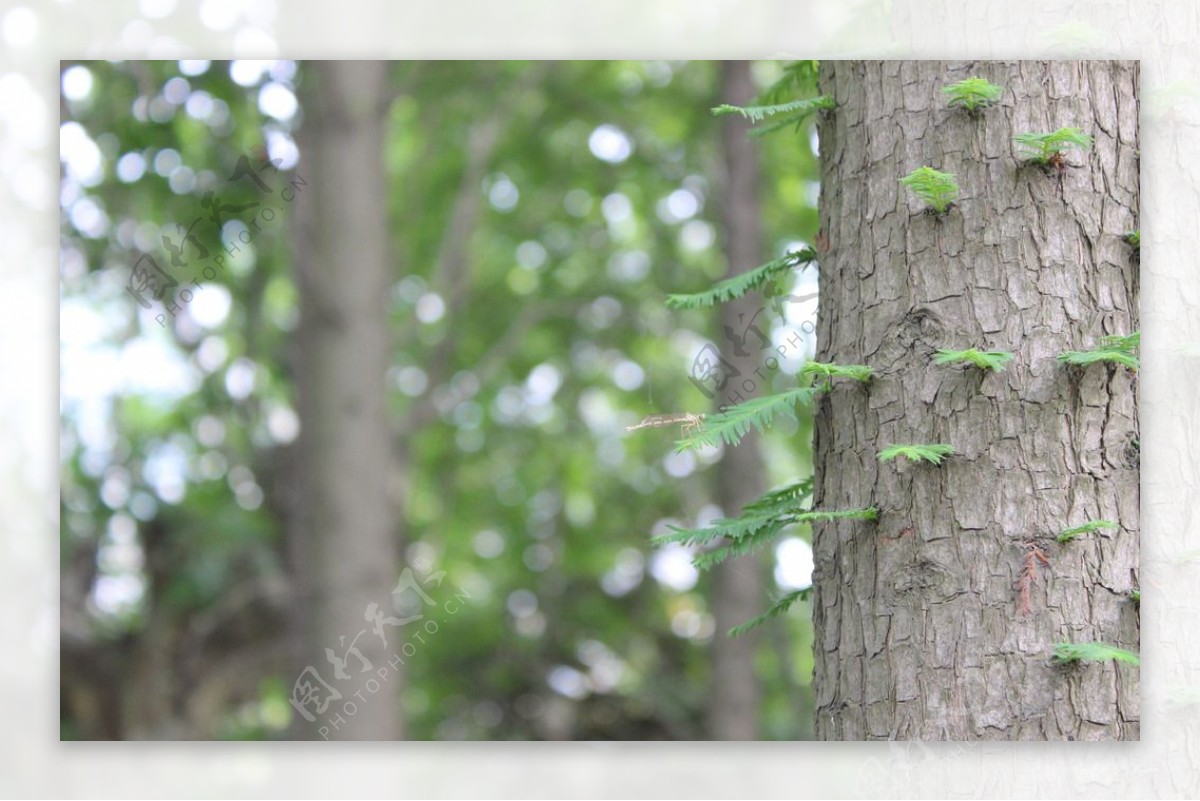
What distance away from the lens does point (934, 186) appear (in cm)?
115

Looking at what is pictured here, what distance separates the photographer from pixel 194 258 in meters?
2.51

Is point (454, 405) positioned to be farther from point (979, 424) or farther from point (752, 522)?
point (979, 424)

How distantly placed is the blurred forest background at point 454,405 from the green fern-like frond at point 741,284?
942 mm

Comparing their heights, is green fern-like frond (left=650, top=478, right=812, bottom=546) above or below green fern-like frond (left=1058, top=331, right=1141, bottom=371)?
below

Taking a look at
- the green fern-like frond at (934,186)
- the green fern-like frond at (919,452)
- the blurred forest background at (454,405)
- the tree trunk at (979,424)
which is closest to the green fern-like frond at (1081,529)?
the tree trunk at (979,424)

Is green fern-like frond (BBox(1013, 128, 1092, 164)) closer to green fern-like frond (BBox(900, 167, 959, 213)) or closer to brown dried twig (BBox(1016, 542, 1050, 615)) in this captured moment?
green fern-like frond (BBox(900, 167, 959, 213))

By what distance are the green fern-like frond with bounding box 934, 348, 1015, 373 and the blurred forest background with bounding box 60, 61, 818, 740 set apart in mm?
1040

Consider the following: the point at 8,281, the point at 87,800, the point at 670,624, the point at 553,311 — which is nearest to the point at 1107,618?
the point at 87,800

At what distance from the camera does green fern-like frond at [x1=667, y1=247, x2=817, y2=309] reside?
128cm

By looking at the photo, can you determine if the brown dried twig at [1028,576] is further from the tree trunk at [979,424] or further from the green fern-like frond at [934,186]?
the green fern-like frond at [934,186]

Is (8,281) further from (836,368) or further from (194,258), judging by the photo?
(836,368)

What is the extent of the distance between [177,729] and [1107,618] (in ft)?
10.5

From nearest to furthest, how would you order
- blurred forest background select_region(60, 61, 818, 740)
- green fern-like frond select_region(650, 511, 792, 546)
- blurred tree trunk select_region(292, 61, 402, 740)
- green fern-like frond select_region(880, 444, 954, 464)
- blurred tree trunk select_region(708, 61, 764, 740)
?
green fern-like frond select_region(880, 444, 954, 464)
green fern-like frond select_region(650, 511, 792, 546)
blurred forest background select_region(60, 61, 818, 740)
blurred tree trunk select_region(292, 61, 402, 740)
blurred tree trunk select_region(708, 61, 764, 740)

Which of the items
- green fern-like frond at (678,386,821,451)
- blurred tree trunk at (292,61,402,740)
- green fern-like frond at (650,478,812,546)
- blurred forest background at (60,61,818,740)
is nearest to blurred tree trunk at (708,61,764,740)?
blurred forest background at (60,61,818,740)
